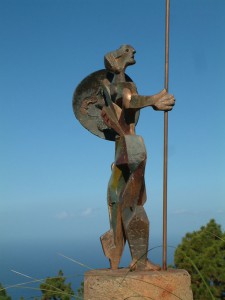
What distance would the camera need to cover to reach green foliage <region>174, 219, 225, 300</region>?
11734 millimetres

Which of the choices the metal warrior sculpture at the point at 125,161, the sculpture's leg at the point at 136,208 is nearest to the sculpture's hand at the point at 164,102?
the metal warrior sculpture at the point at 125,161

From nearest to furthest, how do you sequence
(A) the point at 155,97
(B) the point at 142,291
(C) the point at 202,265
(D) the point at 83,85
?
(B) the point at 142,291 → (A) the point at 155,97 → (D) the point at 83,85 → (C) the point at 202,265

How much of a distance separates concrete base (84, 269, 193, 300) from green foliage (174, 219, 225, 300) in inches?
289

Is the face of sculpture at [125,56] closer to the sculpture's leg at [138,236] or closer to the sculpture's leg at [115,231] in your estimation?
the sculpture's leg at [115,231]

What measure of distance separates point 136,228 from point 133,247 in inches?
6.0

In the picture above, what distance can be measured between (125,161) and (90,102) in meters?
0.91

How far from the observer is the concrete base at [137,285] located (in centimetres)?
401

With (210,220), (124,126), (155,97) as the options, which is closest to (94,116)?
(124,126)

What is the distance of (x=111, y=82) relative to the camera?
4.77 meters

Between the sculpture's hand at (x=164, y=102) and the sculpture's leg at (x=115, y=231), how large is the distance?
64cm

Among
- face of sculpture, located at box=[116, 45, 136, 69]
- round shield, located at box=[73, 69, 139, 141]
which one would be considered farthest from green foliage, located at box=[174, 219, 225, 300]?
face of sculpture, located at box=[116, 45, 136, 69]

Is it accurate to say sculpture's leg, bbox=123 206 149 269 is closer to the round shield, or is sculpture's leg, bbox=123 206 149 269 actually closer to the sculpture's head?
the round shield

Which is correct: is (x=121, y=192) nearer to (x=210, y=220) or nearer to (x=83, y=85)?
(x=83, y=85)

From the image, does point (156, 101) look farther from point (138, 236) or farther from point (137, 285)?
point (137, 285)
